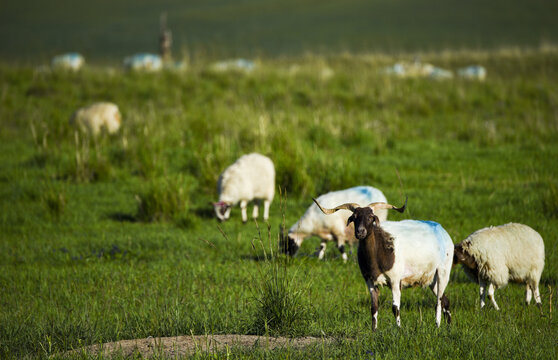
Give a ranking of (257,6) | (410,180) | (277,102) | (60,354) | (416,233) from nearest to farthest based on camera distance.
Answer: (60,354) < (416,233) < (410,180) < (277,102) < (257,6)

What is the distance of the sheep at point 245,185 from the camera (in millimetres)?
11164

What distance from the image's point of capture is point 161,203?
11.1 metres

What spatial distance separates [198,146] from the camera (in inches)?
596

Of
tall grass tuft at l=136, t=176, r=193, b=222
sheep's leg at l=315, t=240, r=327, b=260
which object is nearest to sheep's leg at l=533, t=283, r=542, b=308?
sheep's leg at l=315, t=240, r=327, b=260

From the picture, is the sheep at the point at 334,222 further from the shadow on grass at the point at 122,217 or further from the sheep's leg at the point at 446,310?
the shadow on grass at the point at 122,217

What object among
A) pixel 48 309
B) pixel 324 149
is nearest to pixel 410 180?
pixel 324 149

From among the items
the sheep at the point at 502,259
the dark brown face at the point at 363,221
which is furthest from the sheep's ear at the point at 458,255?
the dark brown face at the point at 363,221

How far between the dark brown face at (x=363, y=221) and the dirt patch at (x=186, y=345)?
37.5 inches

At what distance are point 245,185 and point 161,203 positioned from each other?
59.5 inches

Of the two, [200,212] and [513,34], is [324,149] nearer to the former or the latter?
[200,212]

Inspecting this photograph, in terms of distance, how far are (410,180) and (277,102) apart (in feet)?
30.4

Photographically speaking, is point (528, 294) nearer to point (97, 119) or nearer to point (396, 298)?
point (396, 298)

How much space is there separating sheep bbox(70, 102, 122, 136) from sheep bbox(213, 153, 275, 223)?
254 inches

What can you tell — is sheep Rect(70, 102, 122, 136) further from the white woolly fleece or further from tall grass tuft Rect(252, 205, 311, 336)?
the white woolly fleece
